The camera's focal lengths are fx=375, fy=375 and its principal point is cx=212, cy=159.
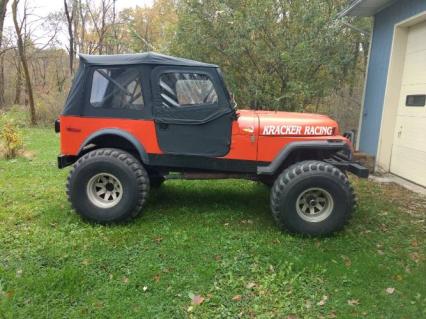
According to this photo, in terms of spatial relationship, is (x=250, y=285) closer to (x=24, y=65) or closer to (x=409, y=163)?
(x=409, y=163)

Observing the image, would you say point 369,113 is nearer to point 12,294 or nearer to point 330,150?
point 330,150

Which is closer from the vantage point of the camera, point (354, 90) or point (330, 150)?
point (330, 150)

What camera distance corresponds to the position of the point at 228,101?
457 centimetres

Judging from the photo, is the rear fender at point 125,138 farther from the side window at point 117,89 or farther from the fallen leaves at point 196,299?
the fallen leaves at point 196,299

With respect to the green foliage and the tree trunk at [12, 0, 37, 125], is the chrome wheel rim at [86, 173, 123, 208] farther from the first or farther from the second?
the tree trunk at [12, 0, 37, 125]

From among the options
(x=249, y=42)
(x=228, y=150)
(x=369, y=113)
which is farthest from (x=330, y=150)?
(x=249, y=42)

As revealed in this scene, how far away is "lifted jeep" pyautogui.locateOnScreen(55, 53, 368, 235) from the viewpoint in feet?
14.7

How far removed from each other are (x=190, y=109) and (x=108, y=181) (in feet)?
4.39

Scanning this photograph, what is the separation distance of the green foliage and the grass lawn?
4.89 m

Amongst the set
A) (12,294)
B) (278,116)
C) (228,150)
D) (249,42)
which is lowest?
(12,294)

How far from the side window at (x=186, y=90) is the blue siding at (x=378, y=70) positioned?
5.05 m

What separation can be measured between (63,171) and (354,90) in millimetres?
8818

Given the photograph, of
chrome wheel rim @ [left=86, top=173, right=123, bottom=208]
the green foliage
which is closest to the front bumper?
chrome wheel rim @ [left=86, top=173, right=123, bottom=208]

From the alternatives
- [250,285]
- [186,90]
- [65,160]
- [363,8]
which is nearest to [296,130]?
[186,90]
